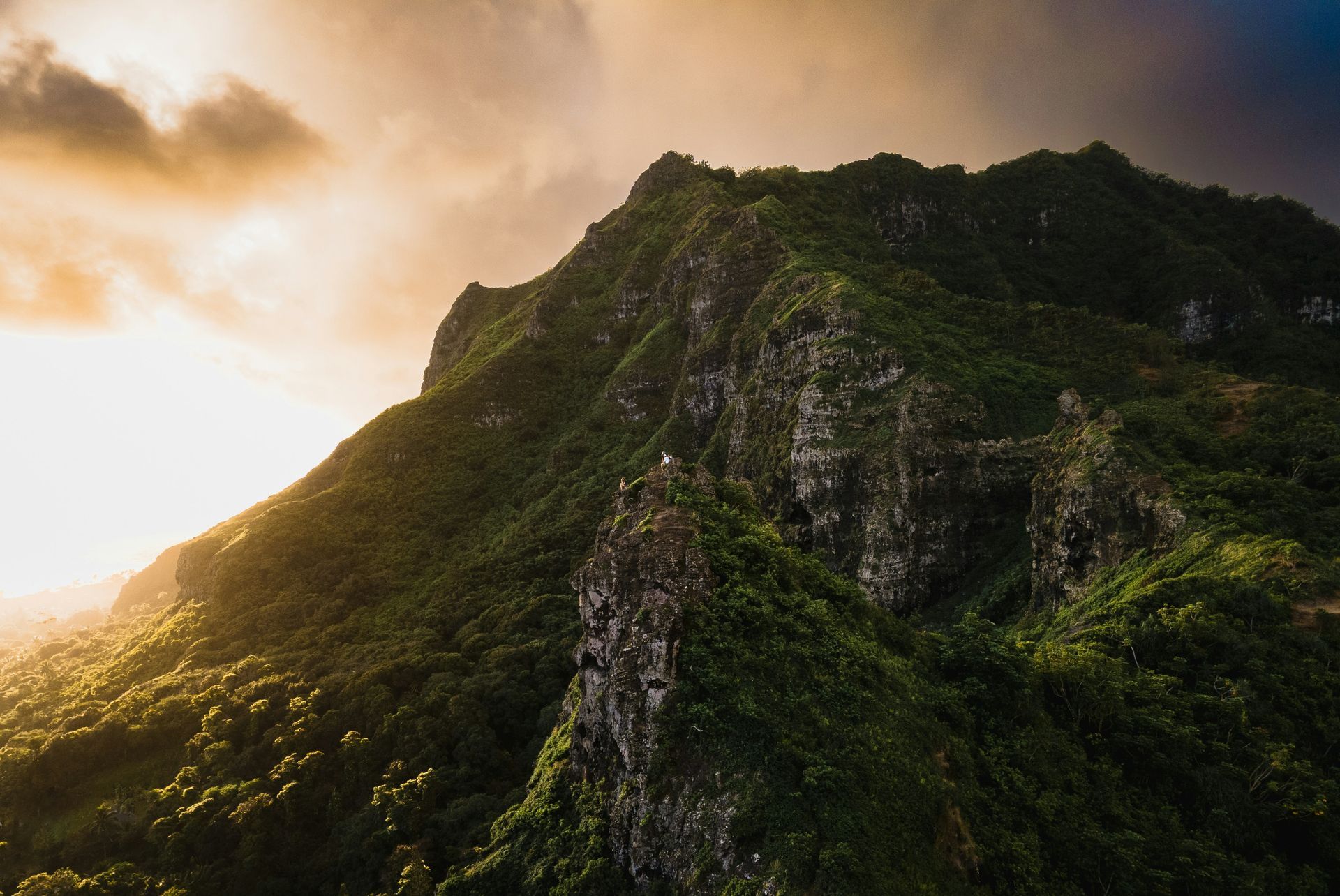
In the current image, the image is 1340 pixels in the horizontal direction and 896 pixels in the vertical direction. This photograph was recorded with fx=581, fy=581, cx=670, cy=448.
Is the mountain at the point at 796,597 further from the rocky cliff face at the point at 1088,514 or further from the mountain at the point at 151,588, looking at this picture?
the mountain at the point at 151,588

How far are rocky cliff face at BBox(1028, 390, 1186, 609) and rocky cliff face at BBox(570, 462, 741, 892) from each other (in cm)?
2524

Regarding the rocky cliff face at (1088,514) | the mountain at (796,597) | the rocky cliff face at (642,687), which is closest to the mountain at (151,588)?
the mountain at (796,597)

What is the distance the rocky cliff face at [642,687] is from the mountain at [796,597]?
14 cm

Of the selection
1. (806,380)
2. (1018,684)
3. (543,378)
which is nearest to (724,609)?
(1018,684)

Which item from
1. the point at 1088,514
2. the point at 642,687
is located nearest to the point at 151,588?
the point at 642,687

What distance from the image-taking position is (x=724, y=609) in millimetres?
18906

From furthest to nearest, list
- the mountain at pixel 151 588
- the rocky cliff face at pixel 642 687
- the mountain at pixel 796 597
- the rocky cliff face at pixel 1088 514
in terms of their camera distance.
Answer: the mountain at pixel 151 588 → the rocky cliff face at pixel 1088 514 → the rocky cliff face at pixel 642 687 → the mountain at pixel 796 597

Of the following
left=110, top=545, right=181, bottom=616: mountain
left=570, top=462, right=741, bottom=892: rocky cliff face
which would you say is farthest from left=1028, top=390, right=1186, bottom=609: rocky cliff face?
left=110, top=545, right=181, bottom=616: mountain

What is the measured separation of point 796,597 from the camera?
20.3m

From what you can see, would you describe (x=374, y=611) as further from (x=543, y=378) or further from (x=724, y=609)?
(x=724, y=609)

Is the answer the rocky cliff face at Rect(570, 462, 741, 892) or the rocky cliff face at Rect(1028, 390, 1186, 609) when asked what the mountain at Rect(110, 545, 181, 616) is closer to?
the rocky cliff face at Rect(570, 462, 741, 892)

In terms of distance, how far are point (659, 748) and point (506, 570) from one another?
53797 millimetres

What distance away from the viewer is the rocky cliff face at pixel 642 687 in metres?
15.8

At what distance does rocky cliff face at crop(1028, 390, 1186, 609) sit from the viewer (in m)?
30.5
